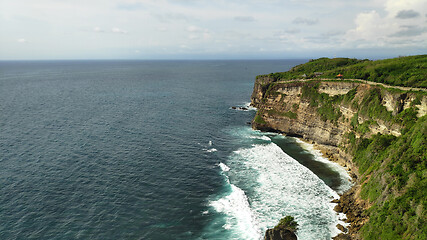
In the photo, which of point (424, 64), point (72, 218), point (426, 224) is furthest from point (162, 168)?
point (424, 64)

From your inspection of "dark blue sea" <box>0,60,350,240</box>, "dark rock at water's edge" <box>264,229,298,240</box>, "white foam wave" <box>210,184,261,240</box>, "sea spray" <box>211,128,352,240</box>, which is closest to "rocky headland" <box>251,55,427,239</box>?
"dark rock at water's edge" <box>264,229,298,240</box>

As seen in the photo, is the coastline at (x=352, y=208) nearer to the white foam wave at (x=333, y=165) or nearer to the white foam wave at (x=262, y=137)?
the white foam wave at (x=333, y=165)

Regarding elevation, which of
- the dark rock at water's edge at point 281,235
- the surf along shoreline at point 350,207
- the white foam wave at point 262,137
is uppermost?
the dark rock at water's edge at point 281,235

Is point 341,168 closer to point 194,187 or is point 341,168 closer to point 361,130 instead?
point 361,130

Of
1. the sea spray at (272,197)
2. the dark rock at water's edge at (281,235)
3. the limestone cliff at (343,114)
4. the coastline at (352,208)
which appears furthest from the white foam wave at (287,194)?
the dark rock at water's edge at (281,235)

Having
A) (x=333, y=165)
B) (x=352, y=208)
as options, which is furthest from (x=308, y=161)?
(x=352, y=208)

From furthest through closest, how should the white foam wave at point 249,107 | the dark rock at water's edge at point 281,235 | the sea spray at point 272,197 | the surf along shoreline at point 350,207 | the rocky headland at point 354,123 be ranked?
the white foam wave at point 249,107 < the sea spray at point 272,197 < the rocky headland at point 354,123 < the surf along shoreline at point 350,207 < the dark rock at water's edge at point 281,235

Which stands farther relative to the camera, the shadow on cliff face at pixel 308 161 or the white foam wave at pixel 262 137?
the white foam wave at pixel 262 137
